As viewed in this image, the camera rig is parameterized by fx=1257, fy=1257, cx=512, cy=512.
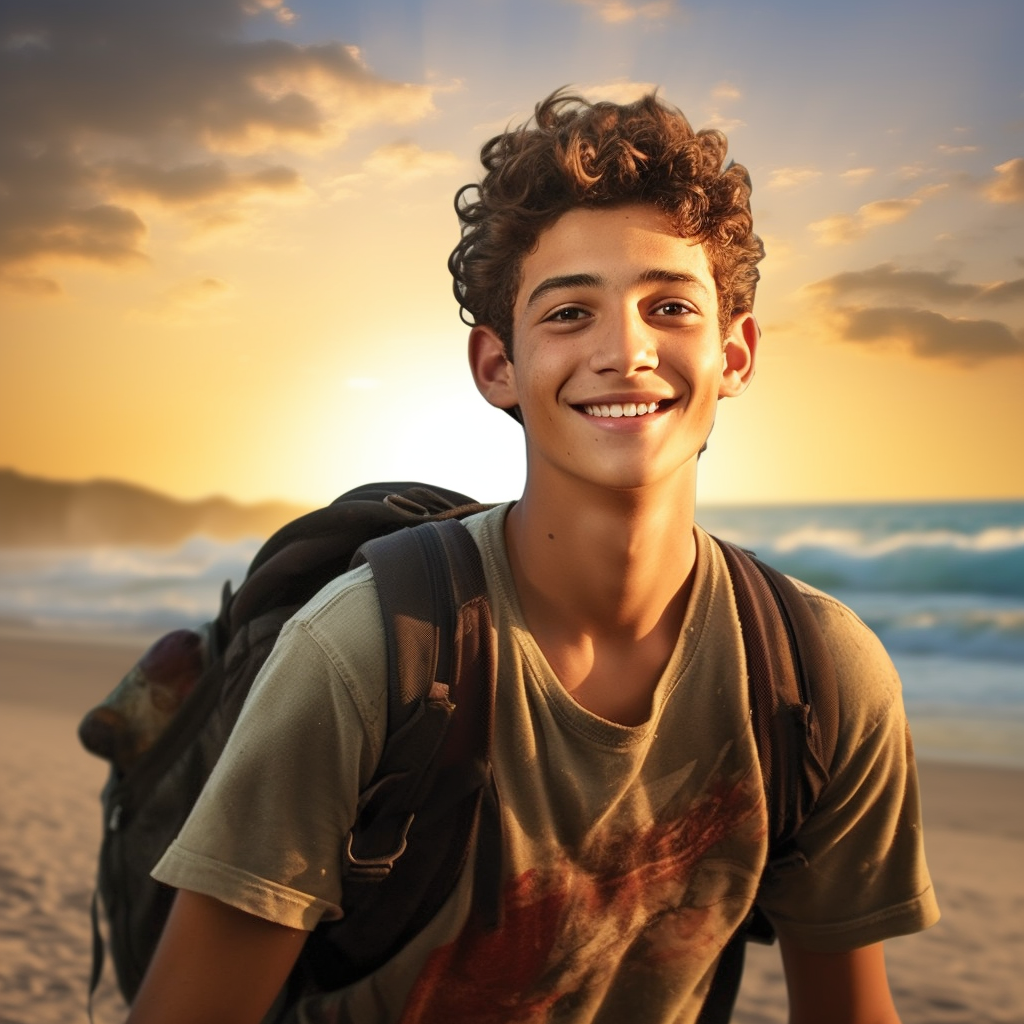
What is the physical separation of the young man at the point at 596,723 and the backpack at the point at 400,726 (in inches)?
1.8

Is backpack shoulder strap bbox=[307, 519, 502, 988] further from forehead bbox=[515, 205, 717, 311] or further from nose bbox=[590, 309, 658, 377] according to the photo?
forehead bbox=[515, 205, 717, 311]

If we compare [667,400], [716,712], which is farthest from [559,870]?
[667,400]

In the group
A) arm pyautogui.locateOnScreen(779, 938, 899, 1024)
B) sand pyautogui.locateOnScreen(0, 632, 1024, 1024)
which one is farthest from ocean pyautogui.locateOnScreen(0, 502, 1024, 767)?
arm pyautogui.locateOnScreen(779, 938, 899, 1024)

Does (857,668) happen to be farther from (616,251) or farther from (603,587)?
(616,251)

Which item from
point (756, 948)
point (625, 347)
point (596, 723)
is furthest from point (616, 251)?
point (756, 948)

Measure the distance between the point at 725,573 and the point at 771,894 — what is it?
2.13ft

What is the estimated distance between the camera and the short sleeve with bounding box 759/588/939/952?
2.38 meters

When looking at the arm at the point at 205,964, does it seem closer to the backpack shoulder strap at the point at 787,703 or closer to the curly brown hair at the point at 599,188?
the backpack shoulder strap at the point at 787,703

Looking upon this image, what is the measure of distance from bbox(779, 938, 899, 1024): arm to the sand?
6.38ft

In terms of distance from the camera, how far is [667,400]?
7.56ft

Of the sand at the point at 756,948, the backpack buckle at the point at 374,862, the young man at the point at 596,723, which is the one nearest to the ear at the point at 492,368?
the young man at the point at 596,723

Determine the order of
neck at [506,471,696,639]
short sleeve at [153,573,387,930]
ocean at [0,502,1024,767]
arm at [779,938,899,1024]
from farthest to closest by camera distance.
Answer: ocean at [0,502,1024,767], arm at [779,938,899,1024], neck at [506,471,696,639], short sleeve at [153,573,387,930]

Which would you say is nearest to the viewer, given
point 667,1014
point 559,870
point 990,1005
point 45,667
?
point 559,870

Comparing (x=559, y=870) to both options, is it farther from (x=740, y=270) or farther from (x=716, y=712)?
(x=740, y=270)
